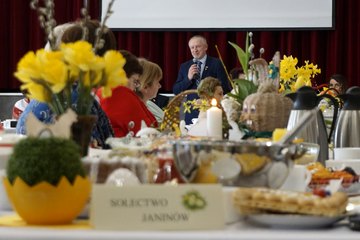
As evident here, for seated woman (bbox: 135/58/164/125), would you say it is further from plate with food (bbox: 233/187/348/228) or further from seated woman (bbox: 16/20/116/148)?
plate with food (bbox: 233/187/348/228)

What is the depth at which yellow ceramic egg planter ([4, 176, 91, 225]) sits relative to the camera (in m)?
1.19

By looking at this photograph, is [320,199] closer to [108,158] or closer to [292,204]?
[292,204]

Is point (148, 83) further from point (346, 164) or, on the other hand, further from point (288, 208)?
point (288, 208)

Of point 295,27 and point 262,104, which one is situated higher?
point 295,27

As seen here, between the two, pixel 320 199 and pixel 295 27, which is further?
pixel 295 27

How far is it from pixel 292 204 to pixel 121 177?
0.27 m

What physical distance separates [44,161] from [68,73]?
301 mm

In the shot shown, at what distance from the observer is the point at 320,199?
1216 mm

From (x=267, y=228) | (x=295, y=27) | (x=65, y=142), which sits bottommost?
(x=267, y=228)

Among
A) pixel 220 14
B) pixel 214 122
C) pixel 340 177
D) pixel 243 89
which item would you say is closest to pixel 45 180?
pixel 340 177

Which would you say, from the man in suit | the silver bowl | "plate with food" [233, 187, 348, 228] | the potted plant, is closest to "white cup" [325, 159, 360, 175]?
the silver bowl

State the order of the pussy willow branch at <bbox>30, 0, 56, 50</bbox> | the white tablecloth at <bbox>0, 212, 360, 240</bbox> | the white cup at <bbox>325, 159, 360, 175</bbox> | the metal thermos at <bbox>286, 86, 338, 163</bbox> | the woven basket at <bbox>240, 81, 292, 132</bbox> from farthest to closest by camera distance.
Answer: the woven basket at <bbox>240, 81, 292, 132</bbox>
the metal thermos at <bbox>286, 86, 338, 163</bbox>
the white cup at <bbox>325, 159, 360, 175</bbox>
the pussy willow branch at <bbox>30, 0, 56, 50</bbox>
the white tablecloth at <bbox>0, 212, 360, 240</bbox>

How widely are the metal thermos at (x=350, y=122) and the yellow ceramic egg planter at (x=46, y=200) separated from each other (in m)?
2.01

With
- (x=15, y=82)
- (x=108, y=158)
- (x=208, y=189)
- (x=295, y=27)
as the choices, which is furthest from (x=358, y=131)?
(x=15, y=82)
